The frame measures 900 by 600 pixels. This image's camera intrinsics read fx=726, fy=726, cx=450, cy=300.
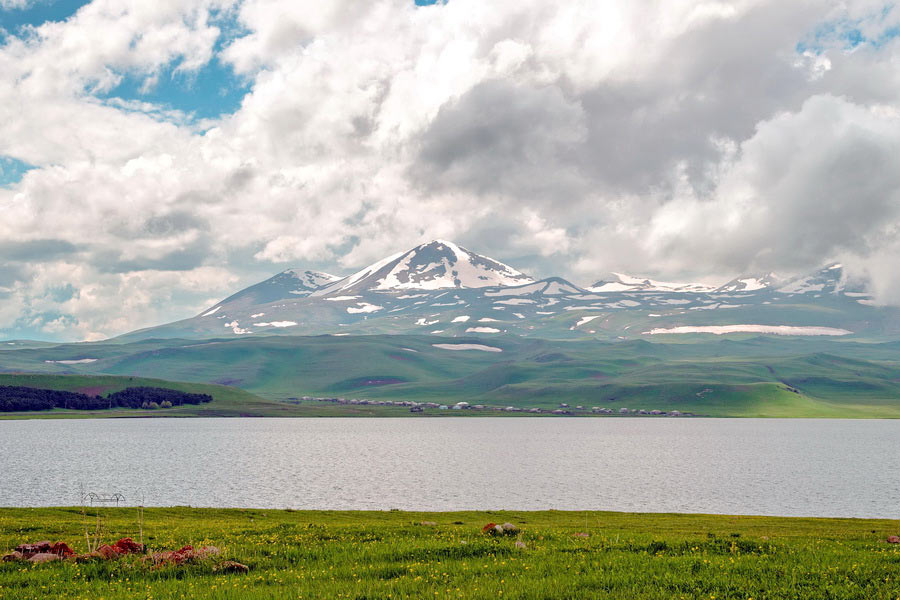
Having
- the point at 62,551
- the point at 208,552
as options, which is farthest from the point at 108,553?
the point at 208,552

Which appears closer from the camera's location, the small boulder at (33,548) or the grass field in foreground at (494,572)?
the grass field in foreground at (494,572)

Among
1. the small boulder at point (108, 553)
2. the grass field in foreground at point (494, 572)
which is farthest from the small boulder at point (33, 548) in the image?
the small boulder at point (108, 553)

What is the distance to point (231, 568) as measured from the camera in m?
26.3

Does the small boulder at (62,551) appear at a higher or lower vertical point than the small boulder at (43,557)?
lower

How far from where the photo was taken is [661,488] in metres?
118

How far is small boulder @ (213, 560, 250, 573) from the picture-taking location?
26047mm

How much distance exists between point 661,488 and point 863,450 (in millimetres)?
114995

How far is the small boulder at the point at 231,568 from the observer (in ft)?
85.5

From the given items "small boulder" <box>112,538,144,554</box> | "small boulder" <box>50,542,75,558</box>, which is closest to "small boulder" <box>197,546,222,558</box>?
"small boulder" <box>112,538,144,554</box>

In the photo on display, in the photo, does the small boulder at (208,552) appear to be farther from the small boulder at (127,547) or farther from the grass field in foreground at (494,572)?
the small boulder at (127,547)

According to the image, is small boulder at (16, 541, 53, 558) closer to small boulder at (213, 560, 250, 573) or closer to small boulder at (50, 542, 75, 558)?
small boulder at (50, 542, 75, 558)

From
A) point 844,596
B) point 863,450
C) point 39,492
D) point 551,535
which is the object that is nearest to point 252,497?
point 39,492

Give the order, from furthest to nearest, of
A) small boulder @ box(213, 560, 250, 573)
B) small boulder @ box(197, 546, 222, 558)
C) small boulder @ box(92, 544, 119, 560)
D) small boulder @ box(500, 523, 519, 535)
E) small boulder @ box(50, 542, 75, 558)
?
small boulder @ box(500, 523, 519, 535) < small boulder @ box(50, 542, 75, 558) < small boulder @ box(92, 544, 119, 560) < small boulder @ box(197, 546, 222, 558) < small boulder @ box(213, 560, 250, 573)

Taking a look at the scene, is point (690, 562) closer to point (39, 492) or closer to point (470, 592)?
point (470, 592)
